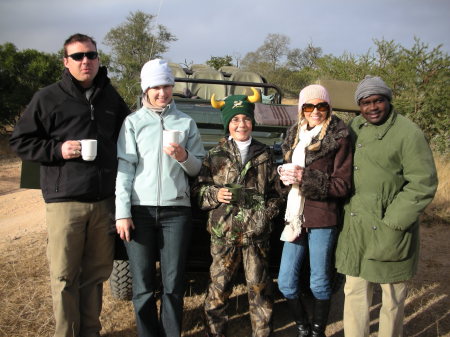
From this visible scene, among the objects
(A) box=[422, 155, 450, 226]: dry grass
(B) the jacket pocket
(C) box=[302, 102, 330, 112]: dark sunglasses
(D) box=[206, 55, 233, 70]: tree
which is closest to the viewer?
(B) the jacket pocket

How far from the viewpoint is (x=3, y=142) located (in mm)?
13781

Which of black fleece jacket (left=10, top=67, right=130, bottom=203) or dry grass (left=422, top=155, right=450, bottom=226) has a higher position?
black fleece jacket (left=10, top=67, right=130, bottom=203)

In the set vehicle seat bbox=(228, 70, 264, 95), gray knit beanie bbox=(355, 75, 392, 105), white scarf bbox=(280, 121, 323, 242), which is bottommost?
white scarf bbox=(280, 121, 323, 242)

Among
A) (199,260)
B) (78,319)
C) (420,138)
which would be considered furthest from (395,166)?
(78,319)

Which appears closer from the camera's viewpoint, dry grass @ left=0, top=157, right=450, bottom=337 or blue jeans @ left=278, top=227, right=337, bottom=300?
blue jeans @ left=278, top=227, right=337, bottom=300

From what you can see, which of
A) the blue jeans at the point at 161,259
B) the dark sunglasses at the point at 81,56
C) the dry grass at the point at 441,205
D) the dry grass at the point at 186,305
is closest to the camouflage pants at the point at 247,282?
the blue jeans at the point at 161,259

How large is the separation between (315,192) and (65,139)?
5.31ft

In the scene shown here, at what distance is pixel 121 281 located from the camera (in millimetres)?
3639

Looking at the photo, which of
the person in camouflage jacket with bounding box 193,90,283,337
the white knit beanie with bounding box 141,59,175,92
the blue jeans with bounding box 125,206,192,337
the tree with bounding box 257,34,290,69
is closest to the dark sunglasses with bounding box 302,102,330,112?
the person in camouflage jacket with bounding box 193,90,283,337

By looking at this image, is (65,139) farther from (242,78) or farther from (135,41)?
(135,41)

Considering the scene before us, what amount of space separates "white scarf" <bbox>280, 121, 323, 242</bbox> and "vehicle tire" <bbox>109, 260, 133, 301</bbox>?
4.96ft

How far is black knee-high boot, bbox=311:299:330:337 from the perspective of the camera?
288cm

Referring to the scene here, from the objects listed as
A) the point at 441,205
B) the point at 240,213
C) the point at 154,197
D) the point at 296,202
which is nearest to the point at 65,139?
the point at 154,197

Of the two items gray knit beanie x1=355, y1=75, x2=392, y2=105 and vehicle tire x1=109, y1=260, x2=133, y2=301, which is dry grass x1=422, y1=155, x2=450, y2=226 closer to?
gray knit beanie x1=355, y1=75, x2=392, y2=105
